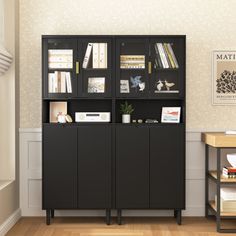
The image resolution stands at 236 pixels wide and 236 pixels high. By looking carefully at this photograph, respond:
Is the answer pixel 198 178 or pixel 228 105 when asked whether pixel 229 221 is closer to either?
pixel 198 178

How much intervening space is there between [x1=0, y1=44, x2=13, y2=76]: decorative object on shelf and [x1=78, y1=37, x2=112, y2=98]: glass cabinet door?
709 mm

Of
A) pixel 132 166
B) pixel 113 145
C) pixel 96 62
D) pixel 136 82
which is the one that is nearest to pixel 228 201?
pixel 132 166

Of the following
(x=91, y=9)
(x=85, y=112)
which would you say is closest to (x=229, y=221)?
(x=85, y=112)

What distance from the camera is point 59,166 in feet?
14.8

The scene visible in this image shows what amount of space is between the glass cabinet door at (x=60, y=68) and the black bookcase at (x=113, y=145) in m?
0.01

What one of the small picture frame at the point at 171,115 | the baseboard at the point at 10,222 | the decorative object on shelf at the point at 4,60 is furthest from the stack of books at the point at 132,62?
the baseboard at the point at 10,222

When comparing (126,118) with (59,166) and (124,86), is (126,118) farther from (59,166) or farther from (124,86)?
(59,166)

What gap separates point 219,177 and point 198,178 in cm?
63

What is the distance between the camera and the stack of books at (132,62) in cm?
454

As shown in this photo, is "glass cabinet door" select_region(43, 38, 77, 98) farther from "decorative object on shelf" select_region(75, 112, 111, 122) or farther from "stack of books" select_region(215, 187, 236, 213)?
"stack of books" select_region(215, 187, 236, 213)

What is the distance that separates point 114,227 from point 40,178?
1.00 metres

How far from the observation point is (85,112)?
473 cm

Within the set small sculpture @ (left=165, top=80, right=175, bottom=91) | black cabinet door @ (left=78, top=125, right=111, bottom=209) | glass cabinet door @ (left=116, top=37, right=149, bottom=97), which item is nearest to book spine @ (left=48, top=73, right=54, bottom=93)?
black cabinet door @ (left=78, top=125, right=111, bottom=209)

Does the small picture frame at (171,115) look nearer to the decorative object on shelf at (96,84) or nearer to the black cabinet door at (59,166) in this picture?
the decorative object on shelf at (96,84)
